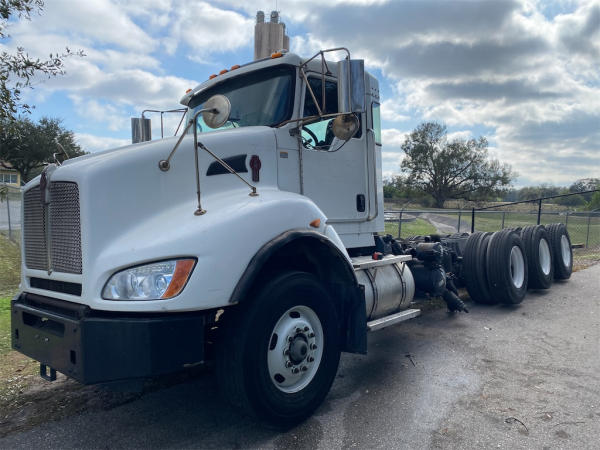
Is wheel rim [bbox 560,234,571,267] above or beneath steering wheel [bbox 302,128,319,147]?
beneath

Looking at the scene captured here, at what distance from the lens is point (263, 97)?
4.39 m

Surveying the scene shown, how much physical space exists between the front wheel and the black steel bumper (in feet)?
0.85

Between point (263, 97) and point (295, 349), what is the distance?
2.34 metres

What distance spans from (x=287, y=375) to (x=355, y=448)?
662mm

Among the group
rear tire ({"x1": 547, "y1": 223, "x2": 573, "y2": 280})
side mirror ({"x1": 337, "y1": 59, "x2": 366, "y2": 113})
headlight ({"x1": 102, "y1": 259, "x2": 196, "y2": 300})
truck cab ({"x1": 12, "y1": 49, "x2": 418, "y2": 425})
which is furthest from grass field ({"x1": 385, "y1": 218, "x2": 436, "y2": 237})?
headlight ({"x1": 102, "y1": 259, "x2": 196, "y2": 300})

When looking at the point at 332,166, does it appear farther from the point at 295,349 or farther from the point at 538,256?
the point at 538,256

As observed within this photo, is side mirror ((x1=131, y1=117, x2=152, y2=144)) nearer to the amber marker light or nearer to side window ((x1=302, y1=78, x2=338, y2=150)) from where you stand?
side window ((x1=302, y1=78, x2=338, y2=150))

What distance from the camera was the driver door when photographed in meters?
4.43

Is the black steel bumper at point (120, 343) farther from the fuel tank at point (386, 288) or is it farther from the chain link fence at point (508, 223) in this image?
the chain link fence at point (508, 223)

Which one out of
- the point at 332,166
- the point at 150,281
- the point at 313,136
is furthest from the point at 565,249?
the point at 150,281

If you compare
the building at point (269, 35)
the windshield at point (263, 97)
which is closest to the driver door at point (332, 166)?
the windshield at point (263, 97)

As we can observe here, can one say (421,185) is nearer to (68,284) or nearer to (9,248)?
(9,248)

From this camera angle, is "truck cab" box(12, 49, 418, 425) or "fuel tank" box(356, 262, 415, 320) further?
"fuel tank" box(356, 262, 415, 320)

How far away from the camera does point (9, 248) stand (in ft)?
37.0
